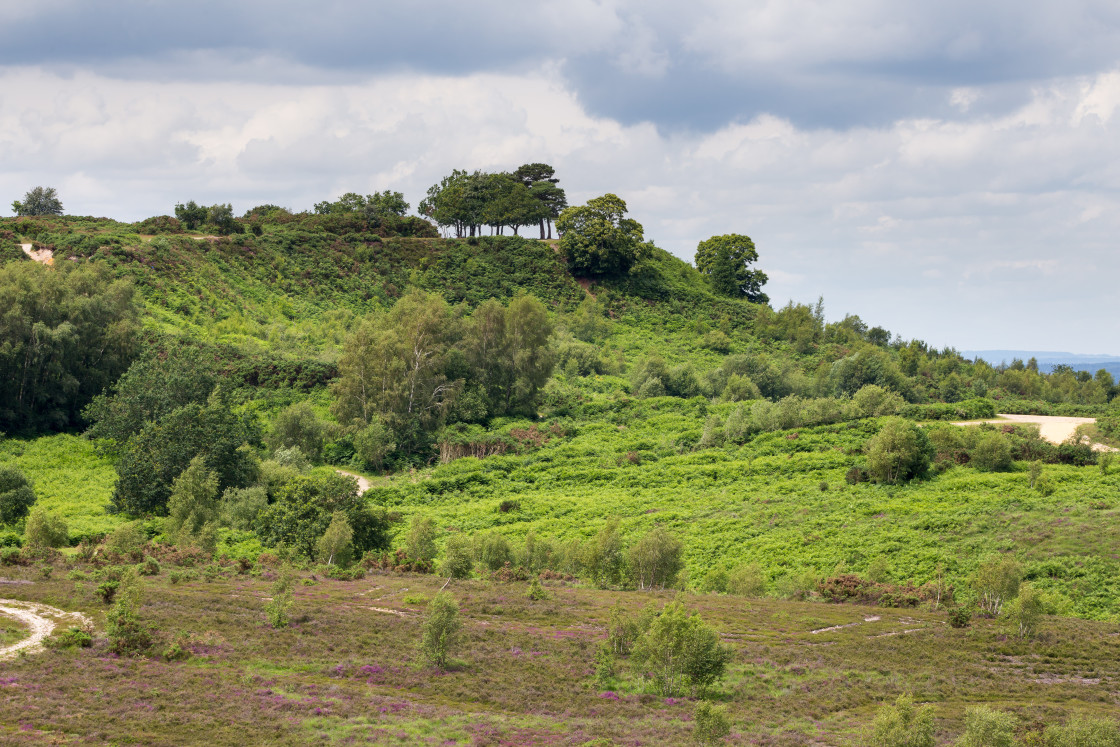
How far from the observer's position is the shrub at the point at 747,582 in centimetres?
3819

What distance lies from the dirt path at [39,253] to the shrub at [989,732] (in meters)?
82.3

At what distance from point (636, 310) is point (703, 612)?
7737cm

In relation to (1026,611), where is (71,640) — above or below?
above

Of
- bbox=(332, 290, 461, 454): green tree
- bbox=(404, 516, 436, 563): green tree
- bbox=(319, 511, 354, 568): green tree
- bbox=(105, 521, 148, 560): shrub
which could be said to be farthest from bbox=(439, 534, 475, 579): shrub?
bbox=(332, 290, 461, 454): green tree

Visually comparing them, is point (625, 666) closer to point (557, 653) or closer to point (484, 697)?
point (557, 653)

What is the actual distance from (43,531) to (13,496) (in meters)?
6.56

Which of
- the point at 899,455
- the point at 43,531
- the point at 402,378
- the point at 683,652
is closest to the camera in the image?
the point at 683,652

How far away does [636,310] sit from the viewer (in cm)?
10812

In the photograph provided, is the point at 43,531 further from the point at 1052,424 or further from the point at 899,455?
the point at 1052,424

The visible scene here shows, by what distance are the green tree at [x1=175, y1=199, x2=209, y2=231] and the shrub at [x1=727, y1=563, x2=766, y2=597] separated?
8365cm

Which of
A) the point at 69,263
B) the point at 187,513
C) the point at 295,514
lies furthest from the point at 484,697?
the point at 69,263

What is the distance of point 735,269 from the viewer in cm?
12012

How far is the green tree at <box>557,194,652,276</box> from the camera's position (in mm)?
109250

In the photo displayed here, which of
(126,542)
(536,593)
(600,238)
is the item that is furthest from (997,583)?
(600,238)
